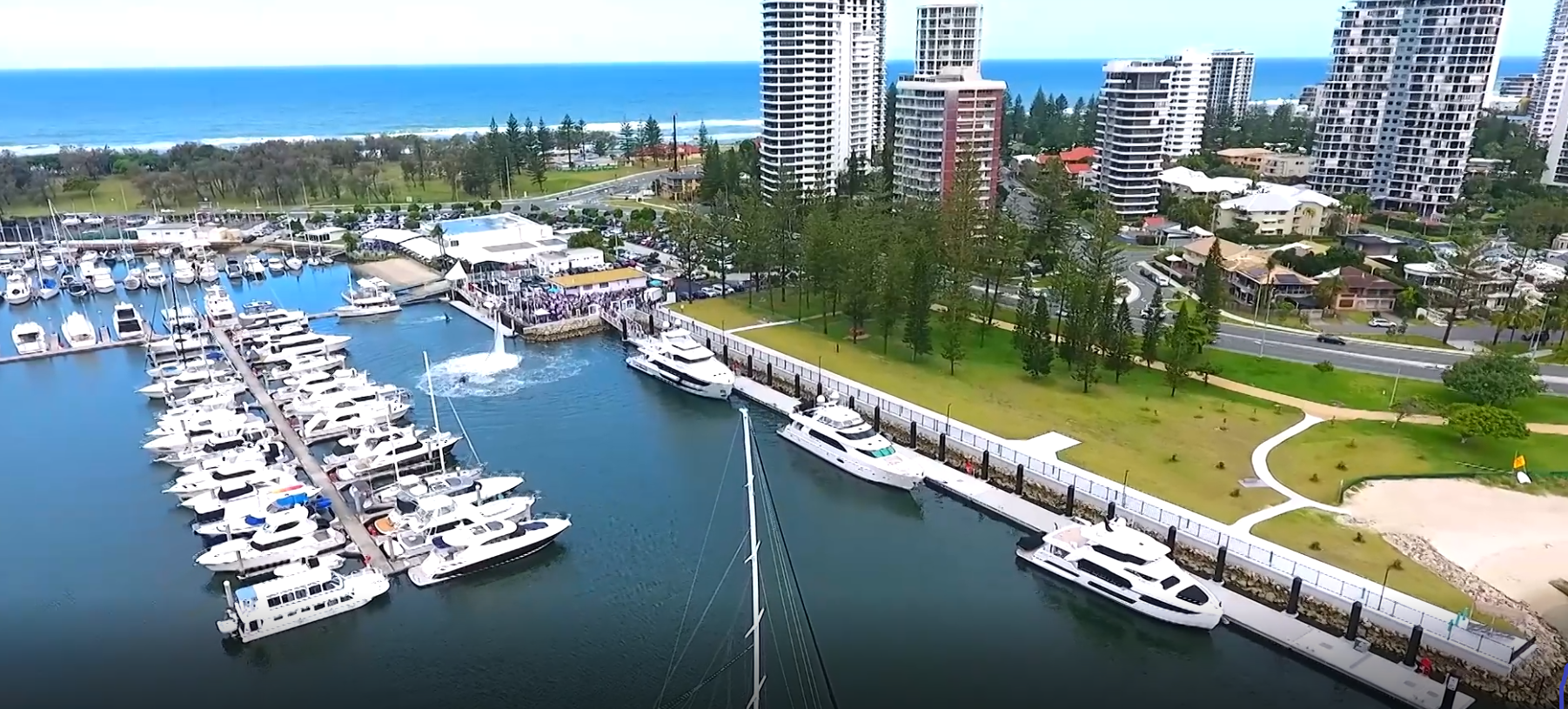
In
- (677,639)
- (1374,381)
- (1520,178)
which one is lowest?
(677,639)

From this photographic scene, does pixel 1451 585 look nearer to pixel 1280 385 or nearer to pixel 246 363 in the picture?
pixel 1280 385

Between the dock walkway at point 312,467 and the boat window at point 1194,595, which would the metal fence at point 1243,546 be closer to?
the boat window at point 1194,595

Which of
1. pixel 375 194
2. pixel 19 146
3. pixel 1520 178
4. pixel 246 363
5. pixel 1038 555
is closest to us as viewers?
pixel 1038 555

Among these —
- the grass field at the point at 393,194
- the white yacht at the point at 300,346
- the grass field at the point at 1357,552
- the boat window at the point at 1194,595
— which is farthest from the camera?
the grass field at the point at 393,194

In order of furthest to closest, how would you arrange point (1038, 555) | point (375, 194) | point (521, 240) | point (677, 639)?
1. point (375, 194)
2. point (521, 240)
3. point (1038, 555)
4. point (677, 639)

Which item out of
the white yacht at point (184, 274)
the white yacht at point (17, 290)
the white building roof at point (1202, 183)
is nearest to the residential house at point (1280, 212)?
the white building roof at point (1202, 183)

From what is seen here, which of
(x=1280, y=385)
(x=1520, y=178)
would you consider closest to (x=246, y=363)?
(x=1280, y=385)

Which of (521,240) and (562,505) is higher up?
(521,240)

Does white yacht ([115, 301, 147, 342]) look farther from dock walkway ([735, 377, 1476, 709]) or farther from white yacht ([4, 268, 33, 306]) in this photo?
dock walkway ([735, 377, 1476, 709])
